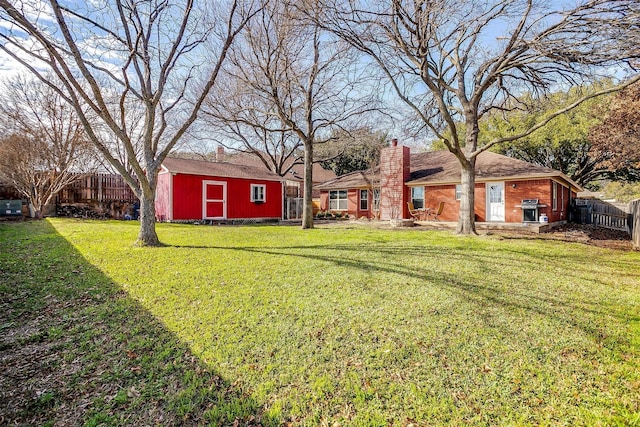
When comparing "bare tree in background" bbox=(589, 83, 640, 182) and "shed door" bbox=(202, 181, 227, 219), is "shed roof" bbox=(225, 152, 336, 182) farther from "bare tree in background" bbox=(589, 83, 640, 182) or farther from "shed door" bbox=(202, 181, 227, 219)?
"bare tree in background" bbox=(589, 83, 640, 182)

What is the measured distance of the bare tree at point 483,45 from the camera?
25.1 feet

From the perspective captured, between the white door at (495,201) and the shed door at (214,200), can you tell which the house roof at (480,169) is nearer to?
the white door at (495,201)

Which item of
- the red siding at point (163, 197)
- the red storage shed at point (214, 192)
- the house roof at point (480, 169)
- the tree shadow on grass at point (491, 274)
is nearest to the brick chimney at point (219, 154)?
the red storage shed at point (214, 192)

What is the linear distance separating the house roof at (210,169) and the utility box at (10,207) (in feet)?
23.1

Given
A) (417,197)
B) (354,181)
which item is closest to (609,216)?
(417,197)

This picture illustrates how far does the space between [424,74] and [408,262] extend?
626cm

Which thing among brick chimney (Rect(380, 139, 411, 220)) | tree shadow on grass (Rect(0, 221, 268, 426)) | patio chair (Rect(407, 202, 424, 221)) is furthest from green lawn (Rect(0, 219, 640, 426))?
brick chimney (Rect(380, 139, 411, 220))

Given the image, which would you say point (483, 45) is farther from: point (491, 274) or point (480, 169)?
point (491, 274)

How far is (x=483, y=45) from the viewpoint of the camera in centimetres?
1065

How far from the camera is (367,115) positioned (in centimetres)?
1502

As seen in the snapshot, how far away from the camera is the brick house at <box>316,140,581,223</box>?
1418 cm

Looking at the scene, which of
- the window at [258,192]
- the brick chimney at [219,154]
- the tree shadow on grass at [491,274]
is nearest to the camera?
the tree shadow on grass at [491,274]

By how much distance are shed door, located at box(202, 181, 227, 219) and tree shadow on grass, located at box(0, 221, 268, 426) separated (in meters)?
12.0

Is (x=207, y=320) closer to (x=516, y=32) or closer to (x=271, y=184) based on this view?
(x=516, y=32)
